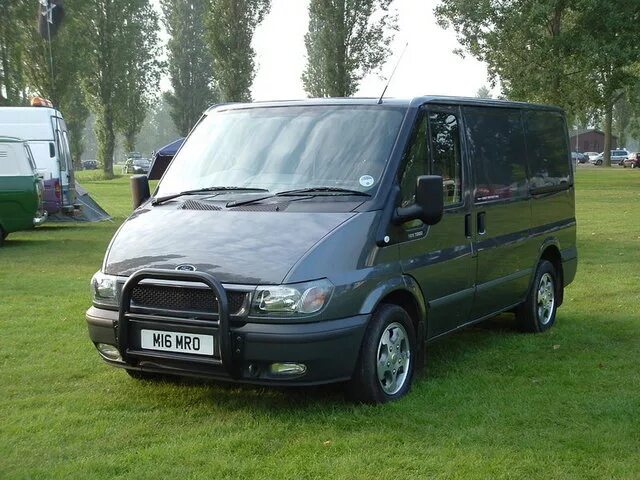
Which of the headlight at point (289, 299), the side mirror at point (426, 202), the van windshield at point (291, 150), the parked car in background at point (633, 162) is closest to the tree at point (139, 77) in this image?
the parked car in background at point (633, 162)

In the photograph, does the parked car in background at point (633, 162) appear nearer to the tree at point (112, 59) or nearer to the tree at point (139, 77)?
the tree at point (139, 77)

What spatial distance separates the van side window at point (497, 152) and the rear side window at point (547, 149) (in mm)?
241

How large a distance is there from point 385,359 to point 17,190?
1207cm

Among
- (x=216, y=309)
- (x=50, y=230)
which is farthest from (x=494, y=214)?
(x=50, y=230)

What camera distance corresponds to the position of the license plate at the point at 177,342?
5.04m

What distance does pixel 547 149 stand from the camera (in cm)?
825

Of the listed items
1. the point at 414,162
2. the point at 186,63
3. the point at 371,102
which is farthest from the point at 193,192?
the point at 186,63

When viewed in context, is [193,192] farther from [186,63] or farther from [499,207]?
[186,63]

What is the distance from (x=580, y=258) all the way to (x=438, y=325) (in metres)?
7.65

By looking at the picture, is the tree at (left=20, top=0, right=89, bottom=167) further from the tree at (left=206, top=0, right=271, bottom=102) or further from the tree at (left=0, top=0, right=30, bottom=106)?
the tree at (left=206, top=0, right=271, bottom=102)

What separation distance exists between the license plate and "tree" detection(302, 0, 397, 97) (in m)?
37.3

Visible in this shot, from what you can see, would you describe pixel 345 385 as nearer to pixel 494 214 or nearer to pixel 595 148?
pixel 494 214

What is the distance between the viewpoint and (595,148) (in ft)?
386

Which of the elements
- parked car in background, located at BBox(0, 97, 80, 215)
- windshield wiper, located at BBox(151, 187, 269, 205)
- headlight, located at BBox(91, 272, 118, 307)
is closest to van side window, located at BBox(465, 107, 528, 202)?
windshield wiper, located at BBox(151, 187, 269, 205)
